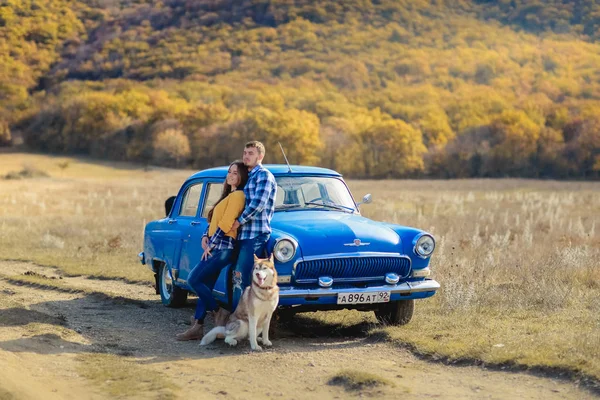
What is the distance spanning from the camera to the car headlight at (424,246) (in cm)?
1005

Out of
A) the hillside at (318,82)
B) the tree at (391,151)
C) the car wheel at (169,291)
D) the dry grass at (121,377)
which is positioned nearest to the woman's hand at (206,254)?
the dry grass at (121,377)

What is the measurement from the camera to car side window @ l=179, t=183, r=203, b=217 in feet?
38.3

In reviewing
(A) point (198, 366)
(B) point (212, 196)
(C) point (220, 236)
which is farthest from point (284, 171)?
(A) point (198, 366)

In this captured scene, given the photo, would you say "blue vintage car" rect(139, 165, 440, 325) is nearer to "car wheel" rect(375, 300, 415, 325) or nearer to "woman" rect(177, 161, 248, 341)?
"car wheel" rect(375, 300, 415, 325)

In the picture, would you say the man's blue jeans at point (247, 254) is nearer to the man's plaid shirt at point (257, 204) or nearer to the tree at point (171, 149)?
the man's plaid shirt at point (257, 204)

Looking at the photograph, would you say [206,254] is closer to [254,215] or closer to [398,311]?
[254,215]

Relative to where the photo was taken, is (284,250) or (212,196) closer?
(284,250)

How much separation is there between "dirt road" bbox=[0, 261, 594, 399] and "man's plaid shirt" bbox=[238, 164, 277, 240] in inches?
46.2

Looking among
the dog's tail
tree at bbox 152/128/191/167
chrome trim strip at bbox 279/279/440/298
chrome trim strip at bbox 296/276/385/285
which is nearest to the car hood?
chrome trim strip at bbox 296/276/385/285

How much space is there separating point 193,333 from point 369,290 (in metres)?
1.94

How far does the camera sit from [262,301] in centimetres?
907

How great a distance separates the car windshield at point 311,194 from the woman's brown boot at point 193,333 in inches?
63.7

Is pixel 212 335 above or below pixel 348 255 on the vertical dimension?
below

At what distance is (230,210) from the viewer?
9.52 m
